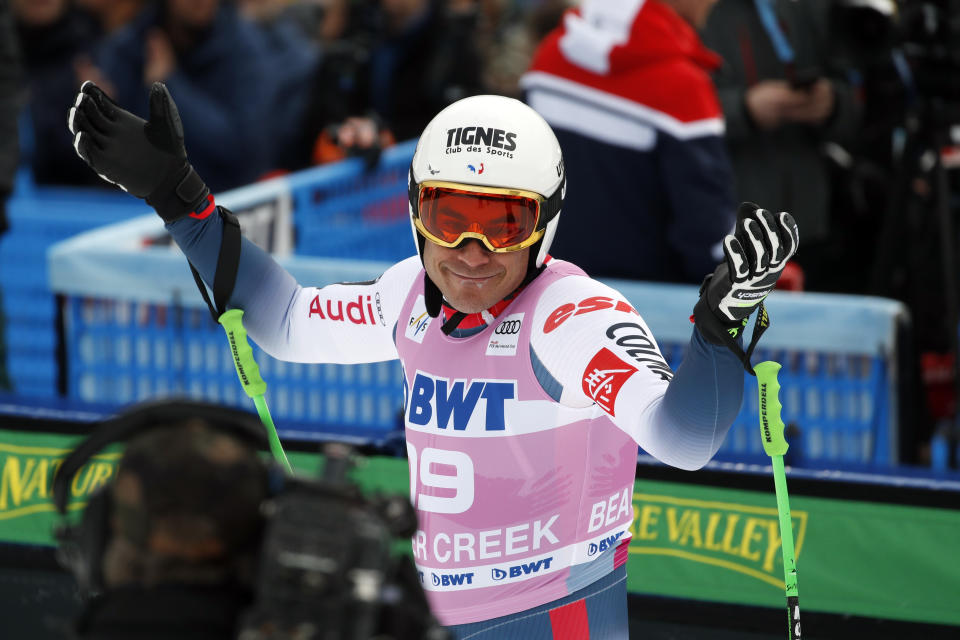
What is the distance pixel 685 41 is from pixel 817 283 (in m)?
2.33

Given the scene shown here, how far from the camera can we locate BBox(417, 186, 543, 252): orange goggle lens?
3.12m

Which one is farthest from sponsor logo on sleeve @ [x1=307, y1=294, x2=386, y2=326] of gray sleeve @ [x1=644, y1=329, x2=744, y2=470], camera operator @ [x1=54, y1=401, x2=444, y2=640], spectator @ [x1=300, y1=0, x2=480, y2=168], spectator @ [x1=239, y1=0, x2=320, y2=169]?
spectator @ [x1=239, y1=0, x2=320, y2=169]

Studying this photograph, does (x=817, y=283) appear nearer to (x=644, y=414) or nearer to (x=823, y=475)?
(x=823, y=475)

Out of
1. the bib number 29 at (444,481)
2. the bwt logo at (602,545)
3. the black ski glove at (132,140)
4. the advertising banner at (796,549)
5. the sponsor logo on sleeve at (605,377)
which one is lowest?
the advertising banner at (796,549)

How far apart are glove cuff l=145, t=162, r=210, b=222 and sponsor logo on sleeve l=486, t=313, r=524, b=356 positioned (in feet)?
2.73

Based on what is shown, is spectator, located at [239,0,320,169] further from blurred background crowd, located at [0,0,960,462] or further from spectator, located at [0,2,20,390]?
spectator, located at [0,2,20,390]

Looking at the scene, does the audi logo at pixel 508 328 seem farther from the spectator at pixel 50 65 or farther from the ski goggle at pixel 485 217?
the spectator at pixel 50 65

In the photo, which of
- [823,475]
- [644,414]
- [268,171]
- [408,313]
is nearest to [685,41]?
[823,475]

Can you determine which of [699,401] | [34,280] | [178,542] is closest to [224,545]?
[178,542]

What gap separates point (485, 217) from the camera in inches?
123

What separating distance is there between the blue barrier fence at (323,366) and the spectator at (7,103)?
27.5 inches

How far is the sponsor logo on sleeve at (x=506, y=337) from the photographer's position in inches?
A: 124

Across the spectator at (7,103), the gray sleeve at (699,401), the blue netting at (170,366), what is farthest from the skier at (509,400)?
the spectator at (7,103)

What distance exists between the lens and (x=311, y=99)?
28.0ft
